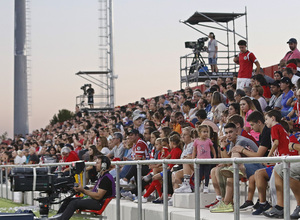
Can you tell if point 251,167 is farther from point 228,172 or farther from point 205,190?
point 205,190

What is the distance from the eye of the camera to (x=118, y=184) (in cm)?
1266

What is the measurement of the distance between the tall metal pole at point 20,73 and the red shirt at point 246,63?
123ft

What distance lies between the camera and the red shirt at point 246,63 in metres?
18.0

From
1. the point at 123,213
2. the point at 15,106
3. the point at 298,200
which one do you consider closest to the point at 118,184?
the point at 123,213

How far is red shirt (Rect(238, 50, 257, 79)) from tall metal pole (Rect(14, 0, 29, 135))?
1471 inches

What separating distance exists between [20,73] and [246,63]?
3905cm

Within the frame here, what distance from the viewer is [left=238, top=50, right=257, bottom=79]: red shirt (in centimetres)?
1803

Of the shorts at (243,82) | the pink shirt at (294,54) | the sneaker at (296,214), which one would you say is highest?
the pink shirt at (294,54)

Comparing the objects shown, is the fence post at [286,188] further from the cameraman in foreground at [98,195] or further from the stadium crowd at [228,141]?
the cameraman in foreground at [98,195]

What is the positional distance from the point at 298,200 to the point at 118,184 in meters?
5.89

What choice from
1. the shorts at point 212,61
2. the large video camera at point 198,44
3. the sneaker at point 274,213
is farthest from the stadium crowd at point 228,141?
the shorts at point 212,61

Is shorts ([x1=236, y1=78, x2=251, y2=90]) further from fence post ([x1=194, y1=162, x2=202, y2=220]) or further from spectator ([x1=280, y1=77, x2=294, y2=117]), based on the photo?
fence post ([x1=194, y1=162, x2=202, y2=220])

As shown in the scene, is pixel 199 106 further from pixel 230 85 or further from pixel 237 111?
pixel 237 111

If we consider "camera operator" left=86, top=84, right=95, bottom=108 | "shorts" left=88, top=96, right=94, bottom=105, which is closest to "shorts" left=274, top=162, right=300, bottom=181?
"camera operator" left=86, top=84, right=95, bottom=108
